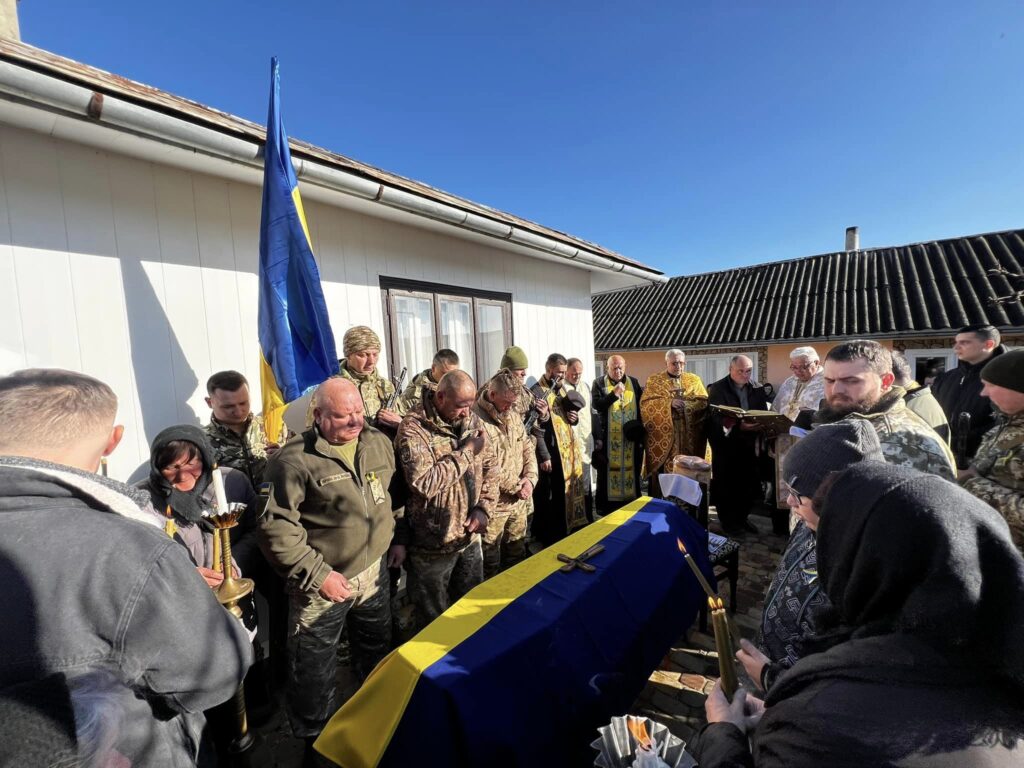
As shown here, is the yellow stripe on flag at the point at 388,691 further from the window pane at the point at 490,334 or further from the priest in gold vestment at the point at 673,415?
the priest in gold vestment at the point at 673,415

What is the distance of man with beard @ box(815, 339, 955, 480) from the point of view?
185 cm

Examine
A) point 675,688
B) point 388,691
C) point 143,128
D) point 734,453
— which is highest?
point 143,128

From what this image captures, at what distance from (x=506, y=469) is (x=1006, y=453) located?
272 centimetres

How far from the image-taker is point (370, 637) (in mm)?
2521

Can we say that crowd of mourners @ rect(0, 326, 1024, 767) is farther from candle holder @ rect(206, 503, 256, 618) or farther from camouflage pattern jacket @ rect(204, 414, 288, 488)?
candle holder @ rect(206, 503, 256, 618)

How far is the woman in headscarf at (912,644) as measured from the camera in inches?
29.3

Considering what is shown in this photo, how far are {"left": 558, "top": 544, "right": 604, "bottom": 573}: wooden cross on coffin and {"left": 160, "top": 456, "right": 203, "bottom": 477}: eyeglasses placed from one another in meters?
1.89

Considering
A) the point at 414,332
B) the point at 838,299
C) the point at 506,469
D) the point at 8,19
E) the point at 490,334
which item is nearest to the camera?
the point at 8,19

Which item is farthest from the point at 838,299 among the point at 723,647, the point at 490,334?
the point at 723,647

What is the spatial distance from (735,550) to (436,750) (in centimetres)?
281

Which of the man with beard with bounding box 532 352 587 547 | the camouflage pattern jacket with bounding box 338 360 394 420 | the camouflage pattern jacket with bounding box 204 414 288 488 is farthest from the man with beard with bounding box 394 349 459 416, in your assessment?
the man with beard with bounding box 532 352 587 547

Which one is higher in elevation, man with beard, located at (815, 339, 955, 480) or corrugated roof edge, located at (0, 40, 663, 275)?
corrugated roof edge, located at (0, 40, 663, 275)

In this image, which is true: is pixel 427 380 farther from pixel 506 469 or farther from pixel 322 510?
pixel 322 510

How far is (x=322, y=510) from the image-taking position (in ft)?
7.25
